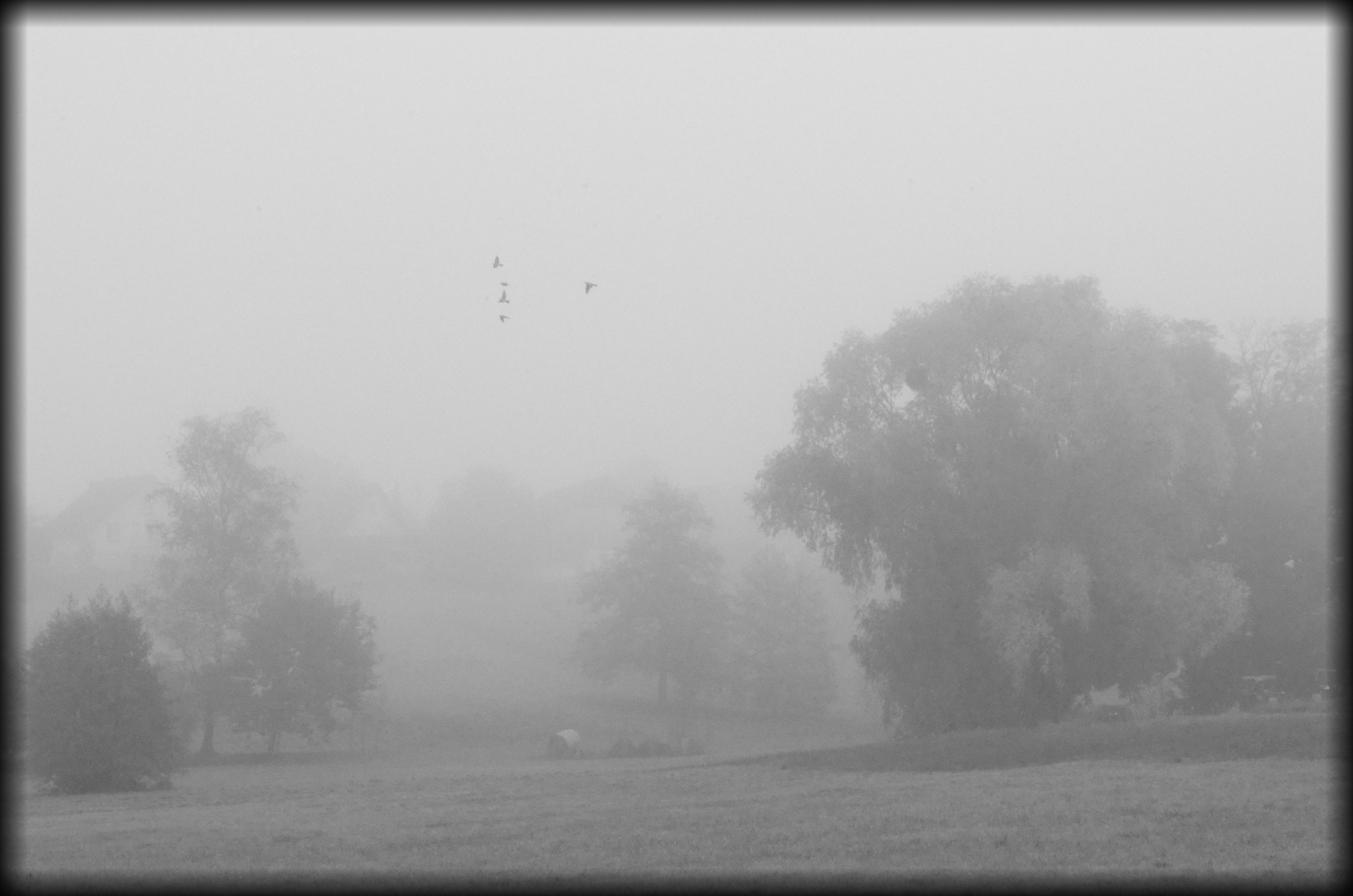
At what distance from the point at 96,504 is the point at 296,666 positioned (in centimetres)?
5360

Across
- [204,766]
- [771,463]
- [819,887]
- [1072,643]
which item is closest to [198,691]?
[204,766]

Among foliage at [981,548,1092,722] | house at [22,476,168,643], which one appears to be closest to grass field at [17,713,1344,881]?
foliage at [981,548,1092,722]

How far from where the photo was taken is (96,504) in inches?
3851

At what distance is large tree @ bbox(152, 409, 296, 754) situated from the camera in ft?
178

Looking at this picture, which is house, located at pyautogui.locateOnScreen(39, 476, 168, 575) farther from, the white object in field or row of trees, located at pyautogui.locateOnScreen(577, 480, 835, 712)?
the white object in field

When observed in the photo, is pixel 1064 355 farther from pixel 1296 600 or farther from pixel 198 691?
pixel 198 691

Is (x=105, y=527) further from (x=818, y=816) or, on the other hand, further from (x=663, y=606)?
(x=818, y=816)

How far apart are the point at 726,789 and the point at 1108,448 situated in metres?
15.0

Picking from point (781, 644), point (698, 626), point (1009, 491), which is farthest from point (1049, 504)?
point (698, 626)

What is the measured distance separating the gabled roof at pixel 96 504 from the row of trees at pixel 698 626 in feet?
138

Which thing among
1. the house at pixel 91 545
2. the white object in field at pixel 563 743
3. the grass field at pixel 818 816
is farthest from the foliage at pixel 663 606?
the grass field at pixel 818 816

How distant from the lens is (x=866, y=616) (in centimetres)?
3894

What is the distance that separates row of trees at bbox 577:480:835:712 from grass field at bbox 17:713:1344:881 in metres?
32.9

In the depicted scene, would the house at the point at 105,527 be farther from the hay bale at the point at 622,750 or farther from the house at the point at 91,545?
the hay bale at the point at 622,750
